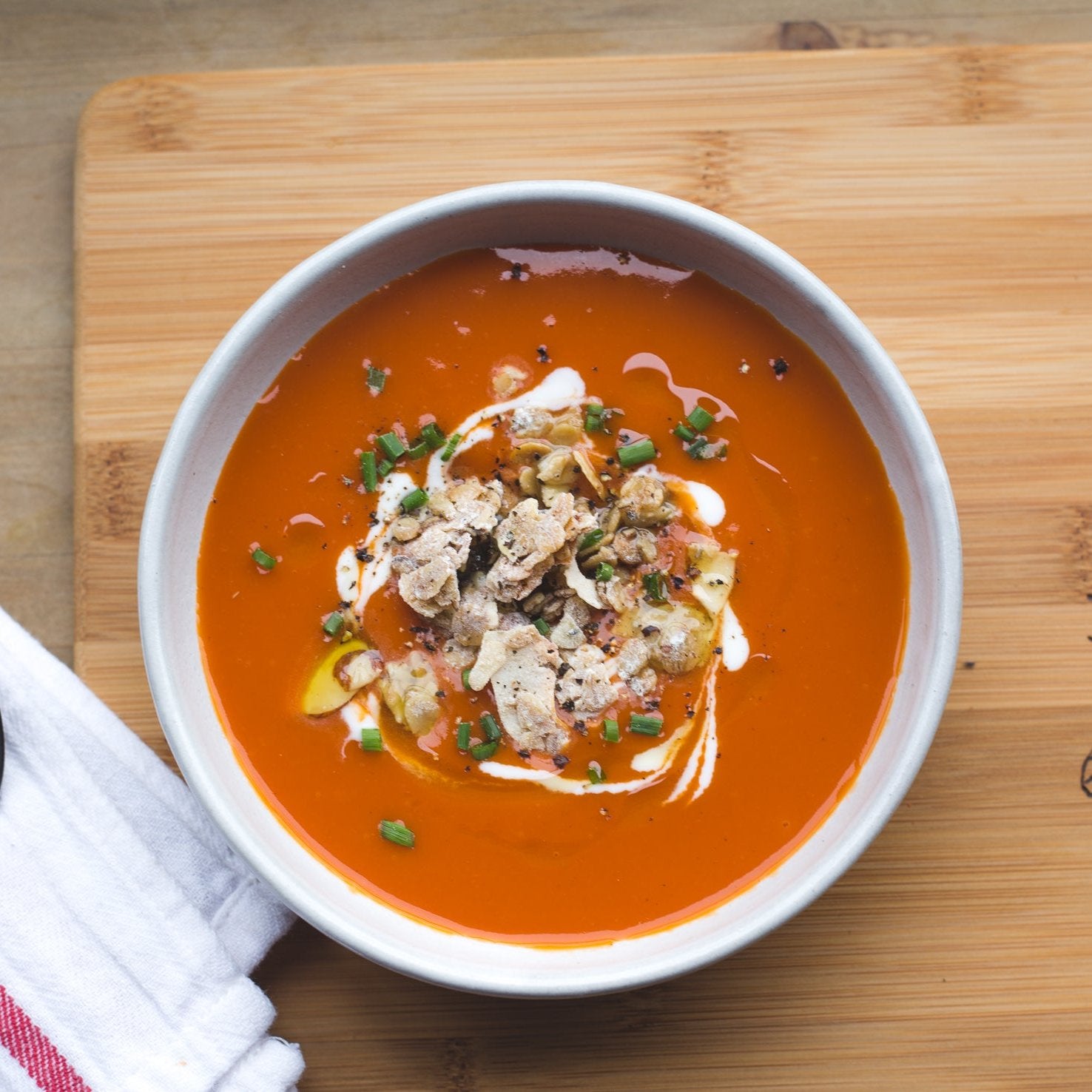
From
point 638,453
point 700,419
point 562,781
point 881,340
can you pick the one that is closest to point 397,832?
point 562,781

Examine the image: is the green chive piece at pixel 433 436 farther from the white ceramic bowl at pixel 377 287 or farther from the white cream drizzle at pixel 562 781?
the white cream drizzle at pixel 562 781

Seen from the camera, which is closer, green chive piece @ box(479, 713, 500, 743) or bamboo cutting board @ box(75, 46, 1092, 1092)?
green chive piece @ box(479, 713, 500, 743)

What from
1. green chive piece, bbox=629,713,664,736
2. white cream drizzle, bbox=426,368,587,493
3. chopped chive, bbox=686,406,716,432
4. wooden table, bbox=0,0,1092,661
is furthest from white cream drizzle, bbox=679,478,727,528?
wooden table, bbox=0,0,1092,661

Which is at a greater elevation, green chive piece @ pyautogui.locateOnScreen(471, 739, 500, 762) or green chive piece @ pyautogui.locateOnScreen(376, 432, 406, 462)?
green chive piece @ pyautogui.locateOnScreen(376, 432, 406, 462)

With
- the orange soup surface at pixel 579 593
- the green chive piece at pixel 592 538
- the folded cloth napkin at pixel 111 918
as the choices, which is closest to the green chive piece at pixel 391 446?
the orange soup surface at pixel 579 593

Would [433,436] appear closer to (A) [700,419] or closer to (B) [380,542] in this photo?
(B) [380,542]

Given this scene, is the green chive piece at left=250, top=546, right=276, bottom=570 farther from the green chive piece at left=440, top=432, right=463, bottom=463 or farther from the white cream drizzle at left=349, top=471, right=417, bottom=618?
the green chive piece at left=440, top=432, right=463, bottom=463

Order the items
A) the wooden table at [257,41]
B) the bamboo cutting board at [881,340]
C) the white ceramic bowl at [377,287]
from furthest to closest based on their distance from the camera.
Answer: the wooden table at [257,41]
the bamboo cutting board at [881,340]
the white ceramic bowl at [377,287]

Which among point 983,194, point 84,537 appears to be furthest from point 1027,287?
point 84,537
